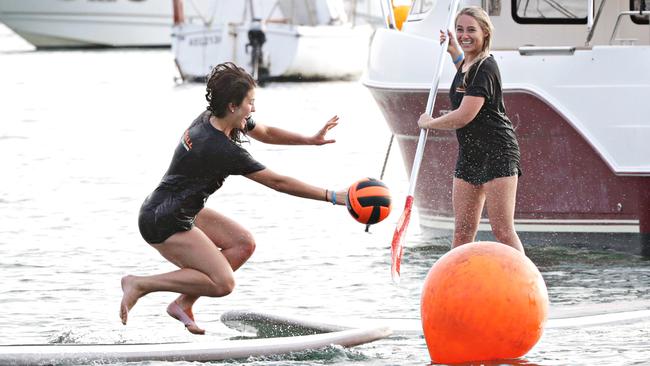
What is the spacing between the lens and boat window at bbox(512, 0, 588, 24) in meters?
13.2

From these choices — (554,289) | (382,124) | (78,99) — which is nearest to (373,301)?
(554,289)

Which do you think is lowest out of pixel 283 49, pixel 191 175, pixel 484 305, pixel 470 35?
pixel 283 49

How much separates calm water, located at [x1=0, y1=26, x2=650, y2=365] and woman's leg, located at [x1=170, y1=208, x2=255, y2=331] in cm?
28

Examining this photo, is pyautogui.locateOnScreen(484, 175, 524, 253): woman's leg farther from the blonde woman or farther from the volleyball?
the volleyball

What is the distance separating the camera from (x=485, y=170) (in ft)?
29.5

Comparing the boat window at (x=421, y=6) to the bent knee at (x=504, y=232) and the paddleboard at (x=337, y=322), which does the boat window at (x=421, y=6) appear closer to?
the bent knee at (x=504, y=232)

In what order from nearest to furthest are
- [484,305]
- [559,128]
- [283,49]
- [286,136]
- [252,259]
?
[484,305] → [286,136] → [559,128] → [252,259] → [283,49]

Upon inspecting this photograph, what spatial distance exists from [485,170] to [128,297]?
2083 mm

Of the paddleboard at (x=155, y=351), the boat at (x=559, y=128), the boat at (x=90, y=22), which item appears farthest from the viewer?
the boat at (x=90, y=22)

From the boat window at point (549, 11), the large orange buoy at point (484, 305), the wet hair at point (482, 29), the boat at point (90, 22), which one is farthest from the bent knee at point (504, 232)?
the boat at point (90, 22)

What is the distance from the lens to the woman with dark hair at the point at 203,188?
8.24 m

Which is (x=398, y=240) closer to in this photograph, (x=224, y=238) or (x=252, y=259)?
(x=224, y=238)

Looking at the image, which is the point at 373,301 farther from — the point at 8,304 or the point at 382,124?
the point at 382,124

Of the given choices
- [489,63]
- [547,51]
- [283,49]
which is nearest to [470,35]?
[489,63]
